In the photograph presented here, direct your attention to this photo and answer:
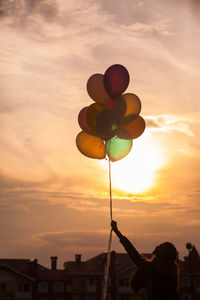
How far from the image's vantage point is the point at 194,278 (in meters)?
53.4

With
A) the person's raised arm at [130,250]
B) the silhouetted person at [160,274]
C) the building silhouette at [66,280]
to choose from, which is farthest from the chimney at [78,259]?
the silhouetted person at [160,274]

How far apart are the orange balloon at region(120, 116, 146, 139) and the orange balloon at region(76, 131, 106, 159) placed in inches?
21.3

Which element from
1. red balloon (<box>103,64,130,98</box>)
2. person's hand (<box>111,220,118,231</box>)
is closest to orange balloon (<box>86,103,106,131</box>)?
red balloon (<box>103,64,130,98</box>)

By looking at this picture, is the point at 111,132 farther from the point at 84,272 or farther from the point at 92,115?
the point at 84,272

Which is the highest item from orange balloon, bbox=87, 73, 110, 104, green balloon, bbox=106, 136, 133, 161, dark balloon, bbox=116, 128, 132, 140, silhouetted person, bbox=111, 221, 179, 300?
orange balloon, bbox=87, 73, 110, 104

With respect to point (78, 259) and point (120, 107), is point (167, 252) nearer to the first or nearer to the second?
point (120, 107)

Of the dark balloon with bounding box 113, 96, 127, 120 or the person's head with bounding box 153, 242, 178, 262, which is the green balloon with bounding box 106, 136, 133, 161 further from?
the person's head with bounding box 153, 242, 178, 262

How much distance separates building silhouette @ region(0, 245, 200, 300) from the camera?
50.3 metres

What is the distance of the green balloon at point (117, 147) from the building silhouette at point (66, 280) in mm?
43784

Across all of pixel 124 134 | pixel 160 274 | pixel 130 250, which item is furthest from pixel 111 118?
pixel 160 274

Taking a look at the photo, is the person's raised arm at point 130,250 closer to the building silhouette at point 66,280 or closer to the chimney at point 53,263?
the building silhouette at point 66,280

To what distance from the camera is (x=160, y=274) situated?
17.8ft

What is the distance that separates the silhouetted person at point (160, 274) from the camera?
17.7ft

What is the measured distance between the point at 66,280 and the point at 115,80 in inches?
1797
